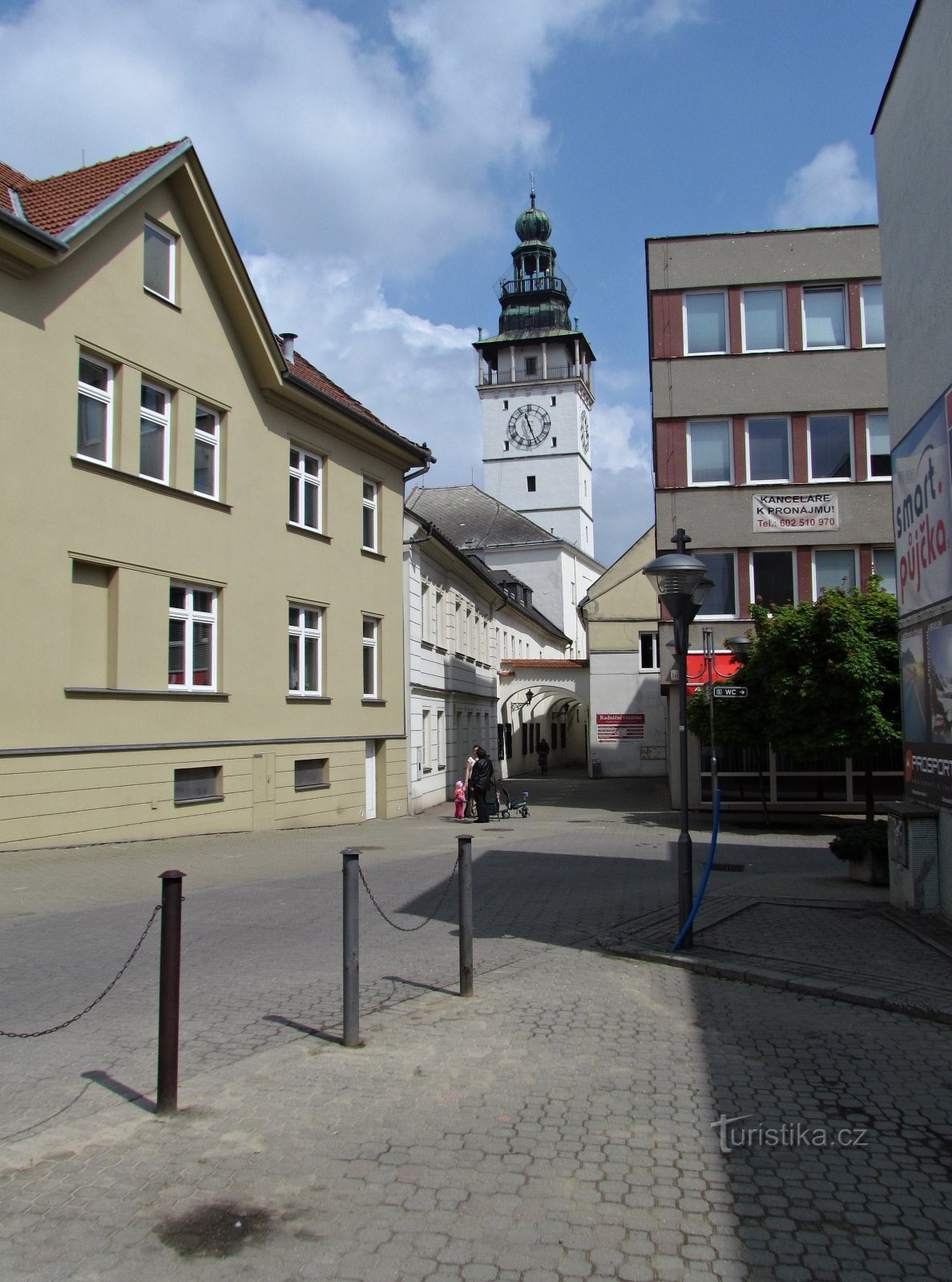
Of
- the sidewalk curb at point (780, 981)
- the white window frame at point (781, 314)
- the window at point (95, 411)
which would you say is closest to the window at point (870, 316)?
the white window frame at point (781, 314)

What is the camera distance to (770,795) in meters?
26.3

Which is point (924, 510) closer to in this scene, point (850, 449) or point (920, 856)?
point (920, 856)

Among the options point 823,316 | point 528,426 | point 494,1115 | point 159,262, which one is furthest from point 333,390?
point 528,426

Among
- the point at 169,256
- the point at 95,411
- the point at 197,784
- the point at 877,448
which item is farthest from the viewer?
the point at 877,448

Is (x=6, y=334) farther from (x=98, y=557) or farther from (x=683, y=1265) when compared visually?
(x=683, y=1265)

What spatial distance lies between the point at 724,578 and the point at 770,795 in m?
5.36

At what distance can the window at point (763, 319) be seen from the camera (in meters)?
27.1

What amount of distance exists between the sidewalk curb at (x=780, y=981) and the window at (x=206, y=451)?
1299 cm

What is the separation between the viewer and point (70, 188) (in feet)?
59.0

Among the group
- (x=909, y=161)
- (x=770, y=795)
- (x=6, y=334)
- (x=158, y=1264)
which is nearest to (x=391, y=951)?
(x=158, y=1264)

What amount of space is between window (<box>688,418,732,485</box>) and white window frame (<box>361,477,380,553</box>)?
772 cm

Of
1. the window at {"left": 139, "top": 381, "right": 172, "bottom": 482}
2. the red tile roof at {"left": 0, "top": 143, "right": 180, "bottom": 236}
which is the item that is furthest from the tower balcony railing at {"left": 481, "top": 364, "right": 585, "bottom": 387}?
the window at {"left": 139, "top": 381, "right": 172, "bottom": 482}

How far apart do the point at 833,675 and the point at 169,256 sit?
1372cm

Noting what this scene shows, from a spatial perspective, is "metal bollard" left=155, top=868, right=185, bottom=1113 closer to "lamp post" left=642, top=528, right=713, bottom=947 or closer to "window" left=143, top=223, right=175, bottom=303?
"lamp post" left=642, top=528, right=713, bottom=947
